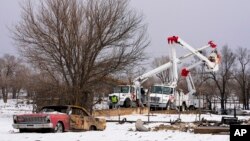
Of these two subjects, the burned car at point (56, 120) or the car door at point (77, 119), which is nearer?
the burned car at point (56, 120)

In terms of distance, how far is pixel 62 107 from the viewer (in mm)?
21062

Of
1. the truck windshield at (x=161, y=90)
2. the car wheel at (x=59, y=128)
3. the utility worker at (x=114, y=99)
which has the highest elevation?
the truck windshield at (x=161, y=90)

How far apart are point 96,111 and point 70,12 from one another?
802cm

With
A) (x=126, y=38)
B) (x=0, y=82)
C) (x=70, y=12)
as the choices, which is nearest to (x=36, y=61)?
(x=70, y=12)

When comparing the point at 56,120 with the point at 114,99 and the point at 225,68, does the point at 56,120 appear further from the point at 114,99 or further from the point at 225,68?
the point at 225,68

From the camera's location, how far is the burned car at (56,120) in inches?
759

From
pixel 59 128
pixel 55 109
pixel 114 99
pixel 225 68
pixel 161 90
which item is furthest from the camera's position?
pixel 225 68

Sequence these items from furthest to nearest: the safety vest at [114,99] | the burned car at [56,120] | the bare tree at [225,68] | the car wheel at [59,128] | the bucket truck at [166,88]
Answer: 1. the bare tree at [225,68]
2. the bucket truck at [166,88]
3. the safety vest at [114,99]
4. the car wheel at [59,128]
5. the burned car at [56,120]

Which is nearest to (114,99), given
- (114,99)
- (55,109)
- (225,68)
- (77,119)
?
(114,99)

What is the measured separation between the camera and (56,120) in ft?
64.2

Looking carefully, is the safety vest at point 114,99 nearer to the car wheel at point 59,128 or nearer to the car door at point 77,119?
the car door at point 77,119

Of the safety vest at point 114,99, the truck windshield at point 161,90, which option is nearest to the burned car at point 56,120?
the safety vest at point 114,99

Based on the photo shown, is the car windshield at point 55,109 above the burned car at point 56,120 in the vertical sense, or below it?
above

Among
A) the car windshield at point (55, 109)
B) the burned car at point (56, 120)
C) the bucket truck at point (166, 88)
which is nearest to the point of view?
the burned car at point (56, 120)
